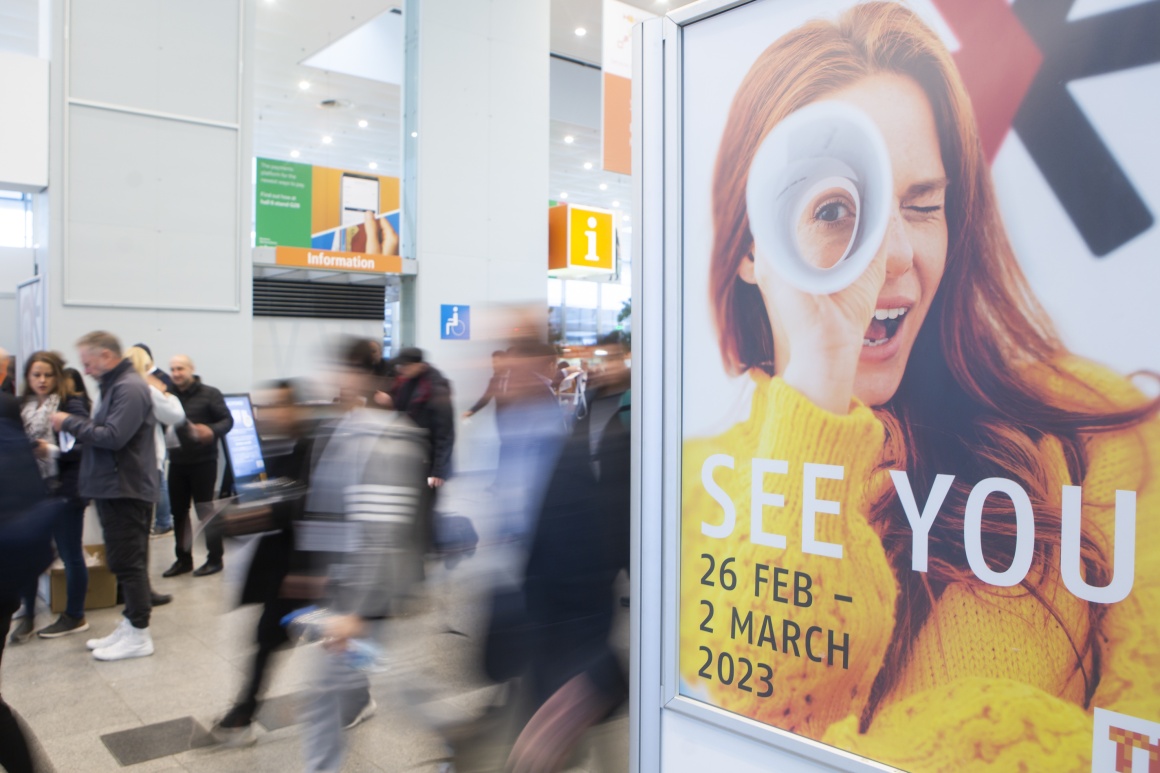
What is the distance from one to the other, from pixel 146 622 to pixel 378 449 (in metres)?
2.91

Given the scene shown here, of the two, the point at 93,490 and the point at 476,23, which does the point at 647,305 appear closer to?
the point at 93,490

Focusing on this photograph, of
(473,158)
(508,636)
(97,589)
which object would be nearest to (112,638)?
(97,589)

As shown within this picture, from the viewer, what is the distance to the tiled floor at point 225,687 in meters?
3.28

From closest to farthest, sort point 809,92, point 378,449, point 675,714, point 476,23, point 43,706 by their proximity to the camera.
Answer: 1. point 809,92
2. point 675,714
3. point 378,449
4. point 43,706
5. point 476,23

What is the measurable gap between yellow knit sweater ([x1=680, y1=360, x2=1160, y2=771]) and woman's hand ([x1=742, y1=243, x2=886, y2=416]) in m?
0.04

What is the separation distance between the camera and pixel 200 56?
8.25m

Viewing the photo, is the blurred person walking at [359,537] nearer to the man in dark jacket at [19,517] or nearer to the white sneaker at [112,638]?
the man in dark jacket at [19,517]

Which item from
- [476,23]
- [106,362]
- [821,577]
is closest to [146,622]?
[106,362]

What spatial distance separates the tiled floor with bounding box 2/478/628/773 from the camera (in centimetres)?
328

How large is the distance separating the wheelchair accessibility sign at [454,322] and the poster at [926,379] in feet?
28.5

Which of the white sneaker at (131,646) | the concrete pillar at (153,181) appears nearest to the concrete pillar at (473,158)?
the concrete pillar at (153,181)

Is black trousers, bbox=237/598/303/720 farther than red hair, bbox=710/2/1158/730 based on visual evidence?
Yes

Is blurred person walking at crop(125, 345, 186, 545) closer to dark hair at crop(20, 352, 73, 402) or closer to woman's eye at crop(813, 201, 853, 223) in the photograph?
dark hair at crop(20, 352, 73, 402)

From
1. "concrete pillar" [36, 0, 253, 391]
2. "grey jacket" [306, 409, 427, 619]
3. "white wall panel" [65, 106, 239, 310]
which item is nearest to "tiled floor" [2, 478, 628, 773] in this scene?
"grey jacket" [306, 409, 427, 619]
